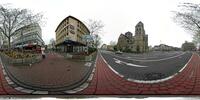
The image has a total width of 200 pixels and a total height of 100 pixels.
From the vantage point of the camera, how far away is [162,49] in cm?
405

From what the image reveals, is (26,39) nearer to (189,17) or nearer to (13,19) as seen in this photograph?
(13,19)

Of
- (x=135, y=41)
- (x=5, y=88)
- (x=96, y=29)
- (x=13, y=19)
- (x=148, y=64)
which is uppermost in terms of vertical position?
(x=13, y=19)

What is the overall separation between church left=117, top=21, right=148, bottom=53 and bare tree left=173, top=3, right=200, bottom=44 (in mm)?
655

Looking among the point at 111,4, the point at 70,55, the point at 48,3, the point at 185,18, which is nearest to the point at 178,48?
the point at 185,18

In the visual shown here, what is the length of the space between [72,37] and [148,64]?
140cm

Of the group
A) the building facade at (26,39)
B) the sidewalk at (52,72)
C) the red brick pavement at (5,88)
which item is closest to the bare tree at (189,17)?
the sidewalk at (52,72)

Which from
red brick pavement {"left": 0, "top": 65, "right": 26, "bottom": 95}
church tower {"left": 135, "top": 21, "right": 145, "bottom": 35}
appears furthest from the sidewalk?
church tower {"left": 135, "top": 21, "right": 145, "bottom": 35}

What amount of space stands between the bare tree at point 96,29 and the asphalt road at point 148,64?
0.74 ft

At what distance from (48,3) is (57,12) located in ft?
0.85

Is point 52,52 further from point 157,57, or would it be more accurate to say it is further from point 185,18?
point 185,18

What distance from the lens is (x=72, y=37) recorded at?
3861 mm

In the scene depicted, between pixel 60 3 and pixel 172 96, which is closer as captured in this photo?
pixel 172 96

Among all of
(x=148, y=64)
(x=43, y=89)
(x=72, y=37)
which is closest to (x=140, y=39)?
(x=148, y=64)

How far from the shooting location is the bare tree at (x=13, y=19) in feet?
13.3
